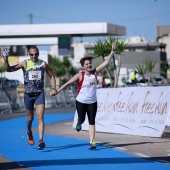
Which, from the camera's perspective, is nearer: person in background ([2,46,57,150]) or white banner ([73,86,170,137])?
person in background ([2,46,57,150])

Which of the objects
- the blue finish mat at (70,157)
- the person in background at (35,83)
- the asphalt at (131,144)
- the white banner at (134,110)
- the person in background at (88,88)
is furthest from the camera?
the white banner at (134,110)

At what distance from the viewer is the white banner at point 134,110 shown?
14445 millimetres

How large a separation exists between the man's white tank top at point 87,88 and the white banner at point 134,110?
9.48 ft

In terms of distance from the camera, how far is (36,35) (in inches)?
1784

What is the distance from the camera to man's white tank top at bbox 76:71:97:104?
11977 mm

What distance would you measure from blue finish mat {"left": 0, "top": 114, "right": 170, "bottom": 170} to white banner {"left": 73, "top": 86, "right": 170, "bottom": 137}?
6.37 ft

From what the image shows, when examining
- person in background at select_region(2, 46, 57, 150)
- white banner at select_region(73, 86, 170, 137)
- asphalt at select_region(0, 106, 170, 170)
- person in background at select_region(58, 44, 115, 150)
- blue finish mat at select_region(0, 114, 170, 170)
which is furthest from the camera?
white banner at select_region(73, 86, 170, 137)

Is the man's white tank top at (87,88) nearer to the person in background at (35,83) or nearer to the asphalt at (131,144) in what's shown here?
the person in background at (35,83)

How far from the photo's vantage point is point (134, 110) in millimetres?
15383

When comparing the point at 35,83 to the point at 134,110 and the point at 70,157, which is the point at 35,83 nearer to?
the point at 70,157

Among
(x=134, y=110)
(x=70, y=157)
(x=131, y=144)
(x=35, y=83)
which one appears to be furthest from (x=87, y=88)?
(x=134, y=110)

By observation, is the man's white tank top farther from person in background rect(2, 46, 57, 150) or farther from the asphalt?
the asphalt

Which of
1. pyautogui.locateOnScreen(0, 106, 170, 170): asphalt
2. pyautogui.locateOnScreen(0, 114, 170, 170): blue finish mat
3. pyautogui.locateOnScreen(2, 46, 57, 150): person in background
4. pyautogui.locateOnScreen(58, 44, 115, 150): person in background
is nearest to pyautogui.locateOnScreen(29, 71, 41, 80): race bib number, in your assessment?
pyautogui.locateOnScreen(2, 46, 57, 150): person in background

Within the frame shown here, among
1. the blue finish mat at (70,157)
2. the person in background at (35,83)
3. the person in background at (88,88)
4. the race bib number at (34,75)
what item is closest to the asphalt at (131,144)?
the blue finish mat at (70,157)
